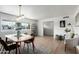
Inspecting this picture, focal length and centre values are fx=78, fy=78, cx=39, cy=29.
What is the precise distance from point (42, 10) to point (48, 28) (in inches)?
18.4

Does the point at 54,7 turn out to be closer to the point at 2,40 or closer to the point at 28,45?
the point at 28,45

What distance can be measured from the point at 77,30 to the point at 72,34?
0.50 feet

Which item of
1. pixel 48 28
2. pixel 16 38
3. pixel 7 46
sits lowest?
Answer: pixel 7 46

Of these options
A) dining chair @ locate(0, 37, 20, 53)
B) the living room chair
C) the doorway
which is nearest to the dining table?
dining chair @ locate(0, 37, 20, 53)

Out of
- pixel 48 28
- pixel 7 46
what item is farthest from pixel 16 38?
pixel 48 28

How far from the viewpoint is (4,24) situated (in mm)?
1644

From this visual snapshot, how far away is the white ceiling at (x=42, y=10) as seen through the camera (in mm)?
1586

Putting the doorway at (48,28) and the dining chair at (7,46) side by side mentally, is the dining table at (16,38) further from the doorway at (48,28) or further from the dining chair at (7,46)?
the doorway at (48,28)

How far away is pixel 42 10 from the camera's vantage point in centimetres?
168

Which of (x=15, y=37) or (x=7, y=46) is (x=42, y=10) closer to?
(x=15, y=37)

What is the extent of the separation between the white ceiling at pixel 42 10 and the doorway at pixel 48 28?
0.61 ft

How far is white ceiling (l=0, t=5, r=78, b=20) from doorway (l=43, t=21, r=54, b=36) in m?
0.19

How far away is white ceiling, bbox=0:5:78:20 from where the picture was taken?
5.20 feet
